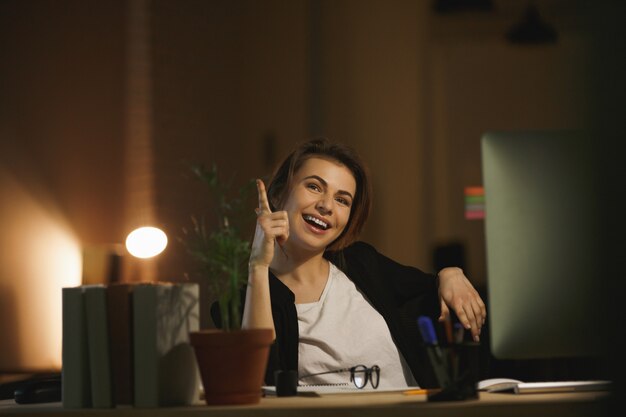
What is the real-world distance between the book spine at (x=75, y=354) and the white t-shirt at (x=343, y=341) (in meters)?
0.83

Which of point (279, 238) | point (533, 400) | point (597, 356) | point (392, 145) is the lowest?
point (533, 400)

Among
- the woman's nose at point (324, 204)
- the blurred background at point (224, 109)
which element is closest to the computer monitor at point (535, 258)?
the woman's nose at point (324, 204)

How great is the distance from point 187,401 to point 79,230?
2657 mm

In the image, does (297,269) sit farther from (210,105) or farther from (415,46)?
(415,46)

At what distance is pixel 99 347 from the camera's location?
4.03ft

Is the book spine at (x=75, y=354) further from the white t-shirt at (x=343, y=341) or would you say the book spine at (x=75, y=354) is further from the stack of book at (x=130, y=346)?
the white t-shirt at (x=343, y=341)

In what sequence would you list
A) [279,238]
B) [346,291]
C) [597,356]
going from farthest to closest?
[346,291], [279,238], [597,356]

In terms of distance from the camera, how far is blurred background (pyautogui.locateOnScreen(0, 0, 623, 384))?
3547 millimetres

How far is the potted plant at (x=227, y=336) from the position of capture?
3.82 feet

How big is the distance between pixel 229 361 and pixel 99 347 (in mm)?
207

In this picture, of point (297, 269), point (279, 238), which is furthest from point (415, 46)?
A: point (279, 238)

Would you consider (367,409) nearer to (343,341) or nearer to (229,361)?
(229,361)

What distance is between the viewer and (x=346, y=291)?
2.25 m

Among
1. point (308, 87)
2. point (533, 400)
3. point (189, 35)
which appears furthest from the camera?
point (308, 87)
